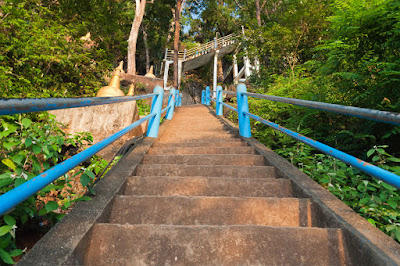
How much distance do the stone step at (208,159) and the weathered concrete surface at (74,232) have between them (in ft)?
2.78

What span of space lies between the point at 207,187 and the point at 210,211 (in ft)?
1.21

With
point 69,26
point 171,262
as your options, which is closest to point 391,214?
point 171,262

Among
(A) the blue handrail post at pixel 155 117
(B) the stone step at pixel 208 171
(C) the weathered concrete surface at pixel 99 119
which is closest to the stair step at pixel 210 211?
(B) the stone step at pixel 208 171

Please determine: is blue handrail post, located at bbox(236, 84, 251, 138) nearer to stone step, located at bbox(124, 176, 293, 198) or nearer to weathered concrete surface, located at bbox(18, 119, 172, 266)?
stone step, located at bbox(124, 176, 293, 198)

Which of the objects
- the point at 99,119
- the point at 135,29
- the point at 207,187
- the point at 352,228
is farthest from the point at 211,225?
the point at 135,29

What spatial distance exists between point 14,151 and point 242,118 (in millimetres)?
3010

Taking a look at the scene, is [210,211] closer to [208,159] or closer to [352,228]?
[352,228]

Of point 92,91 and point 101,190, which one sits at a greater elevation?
point 92,91

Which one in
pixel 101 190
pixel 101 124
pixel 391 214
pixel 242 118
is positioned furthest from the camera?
pixel 101 124

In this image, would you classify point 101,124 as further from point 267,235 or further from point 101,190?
point 267,235

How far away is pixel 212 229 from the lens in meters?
1.25

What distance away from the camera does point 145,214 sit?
5.13ft

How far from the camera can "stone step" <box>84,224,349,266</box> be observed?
1.18m

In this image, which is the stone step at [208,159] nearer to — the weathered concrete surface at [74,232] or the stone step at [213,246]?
the weathered concrete surface at [74,232]
